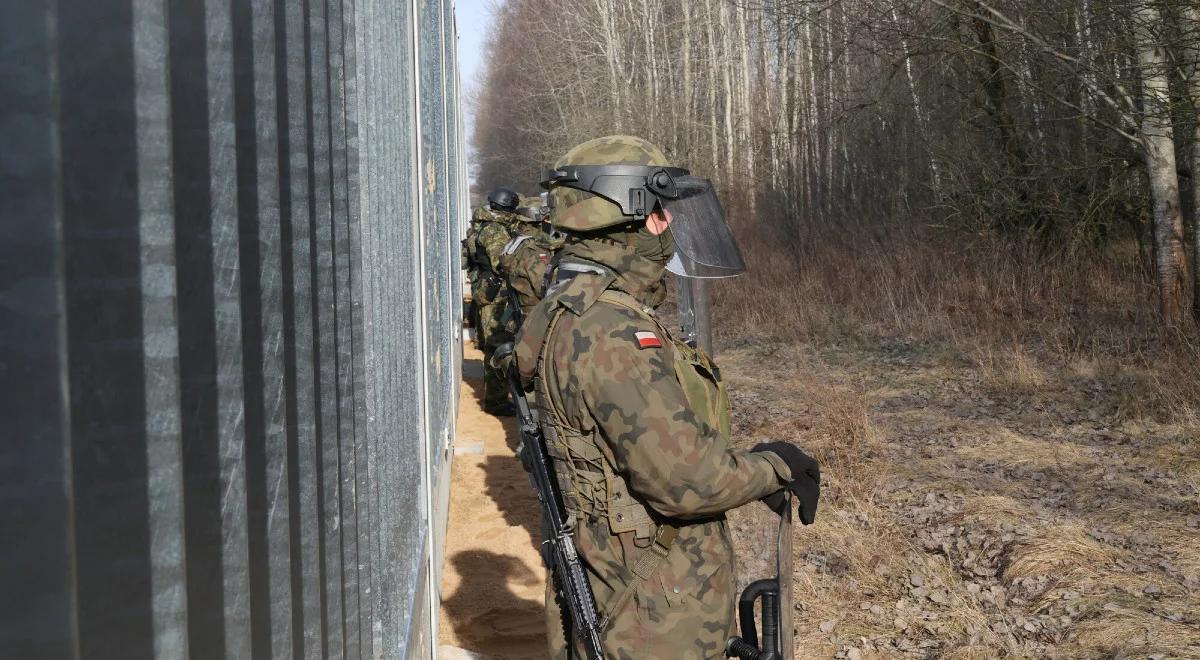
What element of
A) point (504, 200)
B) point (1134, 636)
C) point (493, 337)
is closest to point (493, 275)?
point (493, 337)

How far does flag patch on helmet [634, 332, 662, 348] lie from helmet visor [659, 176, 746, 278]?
1.60 feet

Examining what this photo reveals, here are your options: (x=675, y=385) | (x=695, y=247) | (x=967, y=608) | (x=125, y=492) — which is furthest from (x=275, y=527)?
(x=967, y=608)

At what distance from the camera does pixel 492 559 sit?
582 cm

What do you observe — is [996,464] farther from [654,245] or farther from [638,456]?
[638,456]

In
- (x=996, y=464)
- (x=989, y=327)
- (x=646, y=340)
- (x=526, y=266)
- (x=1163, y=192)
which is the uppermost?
(x=1163, y=192)

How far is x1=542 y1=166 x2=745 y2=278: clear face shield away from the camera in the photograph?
266 centimetres

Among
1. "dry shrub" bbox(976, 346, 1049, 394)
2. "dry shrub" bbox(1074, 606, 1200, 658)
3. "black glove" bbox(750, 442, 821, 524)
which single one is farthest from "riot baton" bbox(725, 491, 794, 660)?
"dry shrub" bbox(976, 346, 1049, 394)

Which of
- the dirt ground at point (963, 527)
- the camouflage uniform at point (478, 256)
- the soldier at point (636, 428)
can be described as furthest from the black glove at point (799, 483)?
the camouflage uniform at point (478, 256)

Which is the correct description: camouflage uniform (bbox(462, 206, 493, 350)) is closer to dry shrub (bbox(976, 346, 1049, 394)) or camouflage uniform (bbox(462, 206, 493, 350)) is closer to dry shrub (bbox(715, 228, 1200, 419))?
dry shrub (bbox(715, 228, 1200, 419))

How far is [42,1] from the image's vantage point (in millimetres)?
714

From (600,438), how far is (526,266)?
5380 mm

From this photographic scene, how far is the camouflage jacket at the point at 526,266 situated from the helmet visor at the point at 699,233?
14.6ft

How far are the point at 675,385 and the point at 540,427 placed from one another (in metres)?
0.50

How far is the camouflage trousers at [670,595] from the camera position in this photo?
2.49 m
